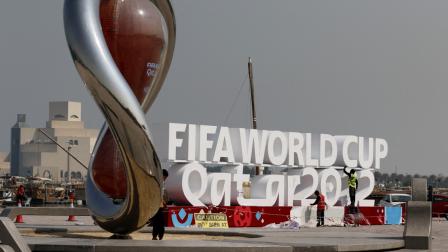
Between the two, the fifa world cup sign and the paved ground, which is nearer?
the paved ground

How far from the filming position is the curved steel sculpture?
19.4m

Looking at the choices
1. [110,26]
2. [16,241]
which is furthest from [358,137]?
[16,241]

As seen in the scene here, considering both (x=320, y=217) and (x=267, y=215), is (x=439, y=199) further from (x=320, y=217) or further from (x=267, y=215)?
(x=267, y=215)

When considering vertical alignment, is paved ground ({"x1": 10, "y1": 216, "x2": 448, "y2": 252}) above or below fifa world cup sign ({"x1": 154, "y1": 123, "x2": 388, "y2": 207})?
below

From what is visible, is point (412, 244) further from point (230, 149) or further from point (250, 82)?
point (250, 82)

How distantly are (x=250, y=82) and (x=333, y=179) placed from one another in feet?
39.6

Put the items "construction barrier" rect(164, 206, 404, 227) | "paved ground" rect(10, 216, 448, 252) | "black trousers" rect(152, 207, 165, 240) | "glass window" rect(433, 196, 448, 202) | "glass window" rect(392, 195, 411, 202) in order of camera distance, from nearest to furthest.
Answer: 1. "paved ground" rect(10, 216, 448, 252)
2. "black trousers" rect(152, 207, 165, 240)
3. "construction barrier" rect(164, 206, 404, 227)
4. "glass window" rect(433, 196, 448, 202)
5. "glass window" rect(392, 195, 411, 202)

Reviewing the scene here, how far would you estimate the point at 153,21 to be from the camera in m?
22.6

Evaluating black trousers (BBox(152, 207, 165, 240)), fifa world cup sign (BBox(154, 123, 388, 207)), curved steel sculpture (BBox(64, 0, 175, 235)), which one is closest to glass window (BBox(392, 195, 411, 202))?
fifa world cup sign (BBox(154, 123, 388, 207))

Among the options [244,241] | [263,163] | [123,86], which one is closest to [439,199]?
[263,163]

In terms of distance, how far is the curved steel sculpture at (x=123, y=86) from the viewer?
63.6 ft

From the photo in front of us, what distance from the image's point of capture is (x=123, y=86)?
63.7ft

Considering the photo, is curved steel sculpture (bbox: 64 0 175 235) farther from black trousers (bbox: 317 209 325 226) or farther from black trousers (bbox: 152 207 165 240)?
black trousers (bbox: 317 209 325 226)

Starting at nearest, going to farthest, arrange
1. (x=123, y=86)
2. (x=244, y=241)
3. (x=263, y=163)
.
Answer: (x=123, y=86) → (x=244, y=241) → (x=263, y=163)
